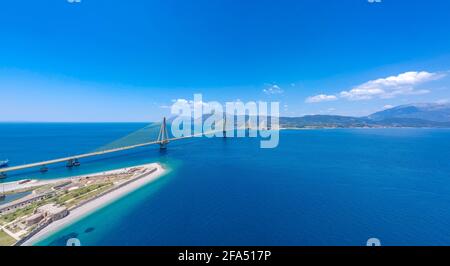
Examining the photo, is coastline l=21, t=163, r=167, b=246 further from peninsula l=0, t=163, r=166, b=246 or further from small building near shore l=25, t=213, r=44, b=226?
small building near shore l=25, t=213, r=44, b=226

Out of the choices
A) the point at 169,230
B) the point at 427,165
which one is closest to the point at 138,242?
the point at 169,230

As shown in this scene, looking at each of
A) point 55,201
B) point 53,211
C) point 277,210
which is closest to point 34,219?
point 53,211

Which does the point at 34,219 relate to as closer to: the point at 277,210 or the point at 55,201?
the point at 55,201

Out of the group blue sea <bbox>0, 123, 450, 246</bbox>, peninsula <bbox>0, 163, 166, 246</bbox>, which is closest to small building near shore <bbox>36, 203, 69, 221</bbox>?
peninsula <bbox>0, 163, 166, 246</bbox>

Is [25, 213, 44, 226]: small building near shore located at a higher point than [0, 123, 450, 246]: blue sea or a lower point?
higher

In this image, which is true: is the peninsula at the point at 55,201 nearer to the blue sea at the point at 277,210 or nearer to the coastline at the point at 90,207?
the coastline at the point at 90,207
